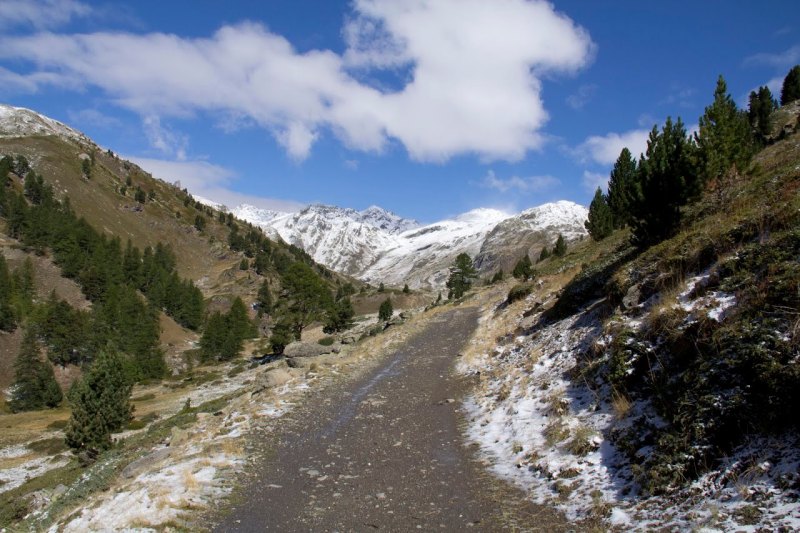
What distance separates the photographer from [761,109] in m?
84.3

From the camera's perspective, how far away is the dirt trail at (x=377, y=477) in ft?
27.7

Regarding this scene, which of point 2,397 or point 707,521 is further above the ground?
point 707,521

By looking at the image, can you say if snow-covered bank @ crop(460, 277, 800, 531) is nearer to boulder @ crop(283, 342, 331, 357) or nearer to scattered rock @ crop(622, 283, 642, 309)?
scattered rock @ crop(622, 283, 642, 309)

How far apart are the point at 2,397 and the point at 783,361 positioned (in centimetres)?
11008

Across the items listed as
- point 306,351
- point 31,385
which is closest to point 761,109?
point 306,351

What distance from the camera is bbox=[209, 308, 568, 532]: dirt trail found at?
844 centimetres

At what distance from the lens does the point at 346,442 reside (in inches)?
528

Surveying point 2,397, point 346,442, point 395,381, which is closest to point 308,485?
point 346,442

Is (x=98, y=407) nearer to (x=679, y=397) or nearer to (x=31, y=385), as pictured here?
(x=679, y=397)

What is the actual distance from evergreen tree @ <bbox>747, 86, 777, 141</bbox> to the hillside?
257 feet

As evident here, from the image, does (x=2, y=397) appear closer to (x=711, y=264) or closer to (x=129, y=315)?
(x=129, y=315)

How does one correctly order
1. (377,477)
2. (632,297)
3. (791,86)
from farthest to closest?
(791,86), (632,297), (377,477)

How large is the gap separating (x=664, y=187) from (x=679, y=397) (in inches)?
640

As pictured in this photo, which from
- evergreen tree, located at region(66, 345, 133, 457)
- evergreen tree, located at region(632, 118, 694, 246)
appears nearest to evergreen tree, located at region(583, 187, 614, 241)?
evergreen tree, located at region(632, 118, 694, 246)
